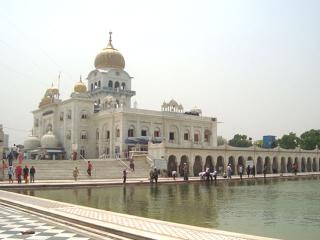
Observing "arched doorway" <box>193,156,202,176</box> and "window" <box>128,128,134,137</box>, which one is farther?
"window" <box>128,128,134,137</box>

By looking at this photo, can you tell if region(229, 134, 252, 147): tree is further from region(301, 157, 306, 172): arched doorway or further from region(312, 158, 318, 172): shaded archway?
region(301, 157, 306, 172): arched doorway

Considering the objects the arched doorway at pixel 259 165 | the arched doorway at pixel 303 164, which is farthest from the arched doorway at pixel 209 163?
the arched doorway at pixel 303 164

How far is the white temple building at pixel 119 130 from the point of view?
1864 inches

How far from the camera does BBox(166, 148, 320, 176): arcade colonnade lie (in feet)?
139

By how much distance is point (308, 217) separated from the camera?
11.9 meters

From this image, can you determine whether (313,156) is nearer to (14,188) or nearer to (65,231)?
(14,188)

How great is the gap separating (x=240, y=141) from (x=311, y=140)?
23.3 m

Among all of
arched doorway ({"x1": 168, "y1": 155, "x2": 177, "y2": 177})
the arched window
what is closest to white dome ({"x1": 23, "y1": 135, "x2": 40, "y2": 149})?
the arched window

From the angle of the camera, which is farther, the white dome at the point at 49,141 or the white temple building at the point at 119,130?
the white dome at the point at 49,141

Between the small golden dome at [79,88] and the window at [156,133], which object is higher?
the small golden dome at [79,88]

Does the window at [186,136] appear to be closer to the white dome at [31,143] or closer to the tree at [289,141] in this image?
the white dome at [31,143]

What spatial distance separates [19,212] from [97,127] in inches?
1644

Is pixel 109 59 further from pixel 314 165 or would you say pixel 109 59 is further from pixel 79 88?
pixel 314 165

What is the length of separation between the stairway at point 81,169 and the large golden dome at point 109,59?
22677mm
